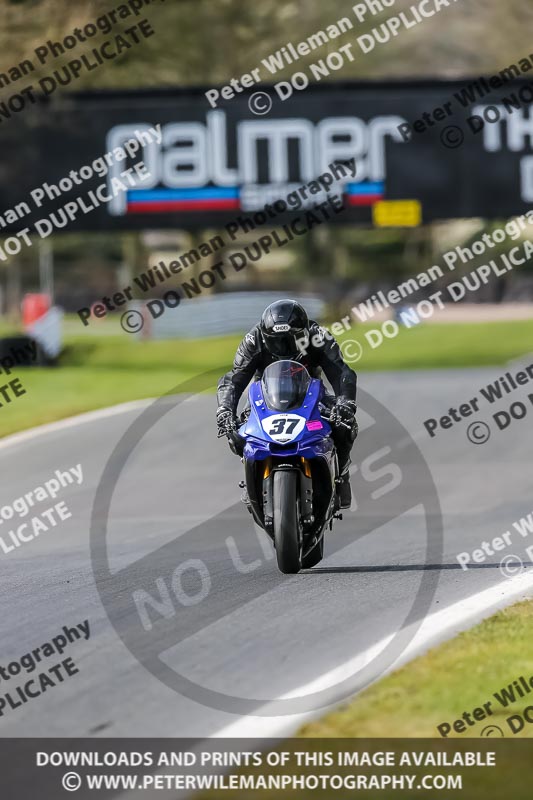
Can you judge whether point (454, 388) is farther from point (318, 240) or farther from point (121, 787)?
point (318, 240)

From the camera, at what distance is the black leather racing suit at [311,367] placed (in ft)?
27.4

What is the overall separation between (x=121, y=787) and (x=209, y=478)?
850cm

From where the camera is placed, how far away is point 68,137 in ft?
77.8

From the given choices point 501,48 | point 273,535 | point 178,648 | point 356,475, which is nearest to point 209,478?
point 356,475
